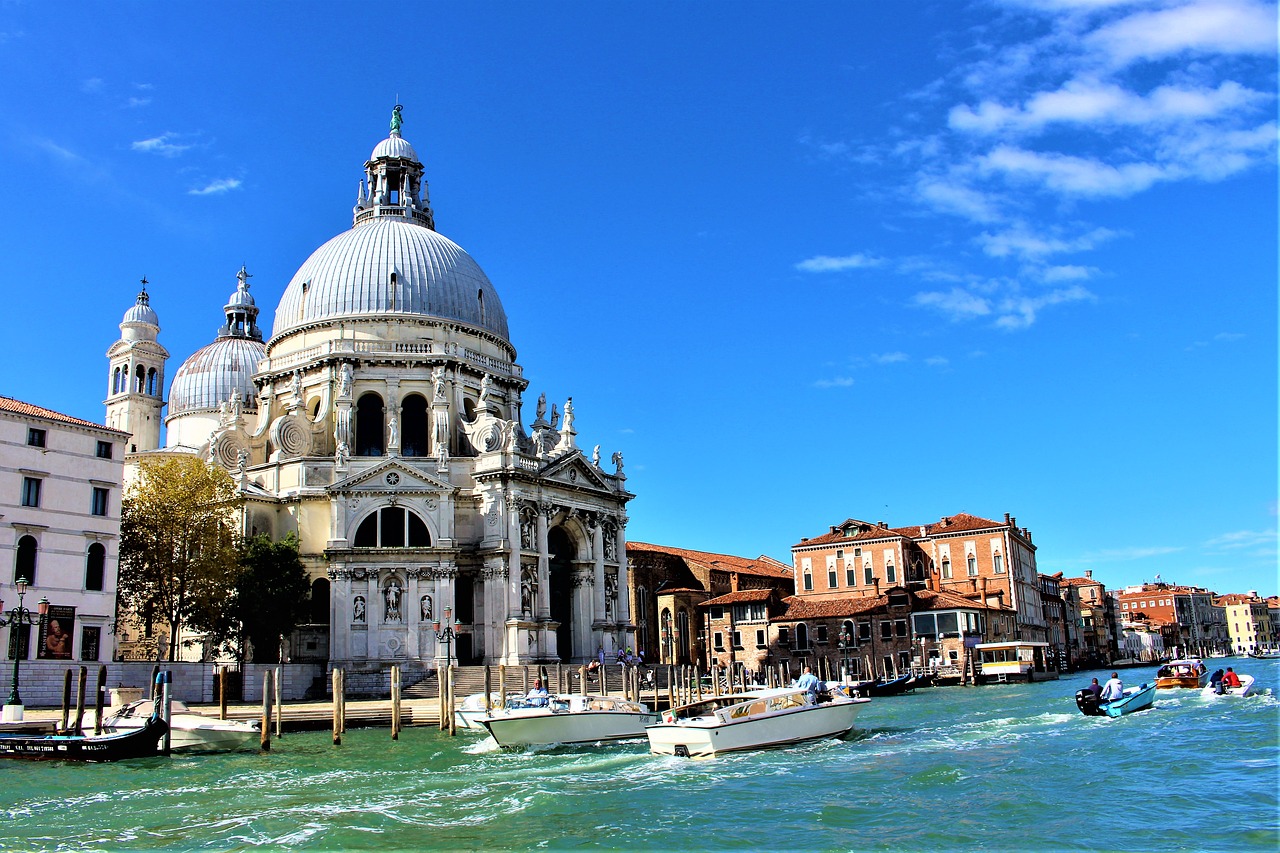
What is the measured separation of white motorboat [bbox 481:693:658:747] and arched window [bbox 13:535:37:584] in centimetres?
1339

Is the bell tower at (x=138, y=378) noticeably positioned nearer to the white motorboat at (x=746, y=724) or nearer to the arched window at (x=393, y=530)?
the arched window at (x=393, y=530)

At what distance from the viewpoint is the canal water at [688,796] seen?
14477 millimetres

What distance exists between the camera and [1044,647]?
61.0 metres

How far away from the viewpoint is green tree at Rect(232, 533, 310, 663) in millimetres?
36500

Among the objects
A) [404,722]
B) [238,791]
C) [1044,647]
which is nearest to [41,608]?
[404,722]

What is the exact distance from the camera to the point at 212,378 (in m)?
55.0

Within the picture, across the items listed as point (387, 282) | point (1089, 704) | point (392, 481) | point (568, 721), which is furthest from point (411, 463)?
point (1089, 704)

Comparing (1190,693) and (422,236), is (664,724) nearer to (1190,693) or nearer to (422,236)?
(1190,693)

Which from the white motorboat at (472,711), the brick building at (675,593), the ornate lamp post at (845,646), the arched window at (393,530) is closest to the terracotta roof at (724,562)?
the brick building at (675,593)

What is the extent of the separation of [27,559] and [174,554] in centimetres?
548

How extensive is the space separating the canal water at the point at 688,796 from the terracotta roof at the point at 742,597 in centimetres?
3066

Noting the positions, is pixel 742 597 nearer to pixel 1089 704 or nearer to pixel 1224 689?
pixel 1224 689

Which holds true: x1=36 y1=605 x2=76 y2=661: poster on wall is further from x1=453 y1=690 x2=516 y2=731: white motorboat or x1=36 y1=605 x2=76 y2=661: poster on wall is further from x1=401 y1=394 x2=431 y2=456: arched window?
x1=401 y1=394 x2=431 y2=456: arched window

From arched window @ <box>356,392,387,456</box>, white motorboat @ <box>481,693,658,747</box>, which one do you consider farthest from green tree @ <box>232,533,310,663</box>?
white motorboat @ <box>481,693,658,747</box>
